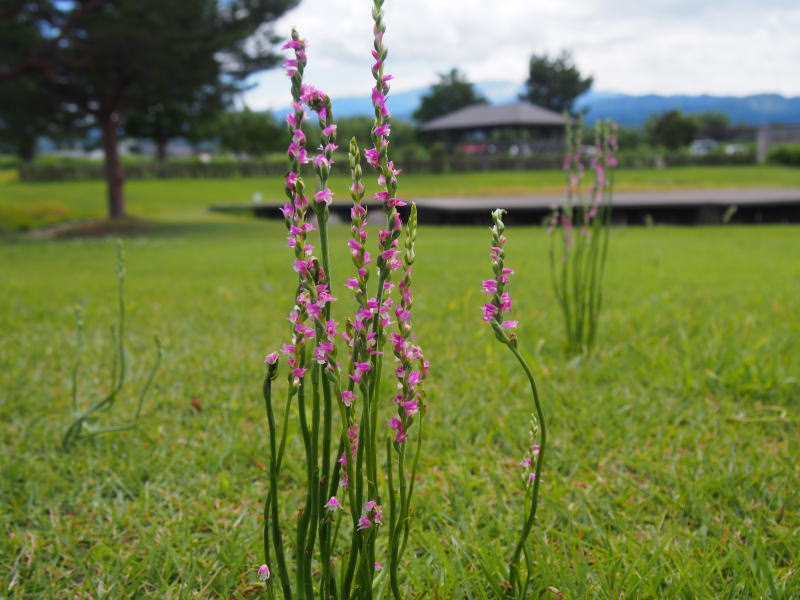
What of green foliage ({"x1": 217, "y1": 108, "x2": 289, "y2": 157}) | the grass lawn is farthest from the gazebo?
the grass lawn

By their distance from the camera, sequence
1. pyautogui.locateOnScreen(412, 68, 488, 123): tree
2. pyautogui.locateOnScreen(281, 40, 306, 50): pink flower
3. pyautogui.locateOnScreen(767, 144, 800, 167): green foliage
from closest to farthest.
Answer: pyautogui.locateOnScreen(281, 40, 306, 50): pink flower
pyautogui.locateOnScreen(767, 144, 800, 167): green foliage
pyautogui.locateOnScreen(412, 68, 488, 123): tree

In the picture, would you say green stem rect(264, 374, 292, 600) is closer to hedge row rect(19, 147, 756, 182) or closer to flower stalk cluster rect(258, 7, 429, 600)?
flower stalk cluster rect(258, 7, 429, 600)

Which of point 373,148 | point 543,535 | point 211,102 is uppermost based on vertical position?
point 211,102

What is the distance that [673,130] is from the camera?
42344 millimetres

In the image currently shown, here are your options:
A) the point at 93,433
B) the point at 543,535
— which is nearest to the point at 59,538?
the point at 93,433

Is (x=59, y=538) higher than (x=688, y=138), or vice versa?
(x=688, y=138)

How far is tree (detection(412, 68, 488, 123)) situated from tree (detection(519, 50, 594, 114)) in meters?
5.56

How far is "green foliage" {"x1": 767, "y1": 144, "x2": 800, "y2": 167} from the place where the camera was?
30922 millimetres

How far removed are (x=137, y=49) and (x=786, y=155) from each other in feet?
97.7

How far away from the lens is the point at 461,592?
1.42 meters

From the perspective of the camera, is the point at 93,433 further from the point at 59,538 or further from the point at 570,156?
the point at 570,156

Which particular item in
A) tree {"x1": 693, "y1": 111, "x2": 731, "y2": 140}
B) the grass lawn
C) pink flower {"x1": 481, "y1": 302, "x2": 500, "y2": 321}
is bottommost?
the grass lawn

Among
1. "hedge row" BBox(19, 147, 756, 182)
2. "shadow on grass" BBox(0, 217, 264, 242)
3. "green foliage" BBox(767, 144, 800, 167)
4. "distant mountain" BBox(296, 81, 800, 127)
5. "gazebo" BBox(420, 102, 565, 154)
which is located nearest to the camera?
"shadow on grass" BBox(0, 217, 264, 242)

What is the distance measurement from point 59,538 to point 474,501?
1096 millimetres
